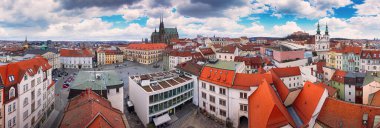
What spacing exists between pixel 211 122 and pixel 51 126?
2576 cm

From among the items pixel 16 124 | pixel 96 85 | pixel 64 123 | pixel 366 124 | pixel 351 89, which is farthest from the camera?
pixel 351 89

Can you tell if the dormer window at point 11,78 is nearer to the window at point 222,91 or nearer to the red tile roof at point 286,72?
the window at point 222,91

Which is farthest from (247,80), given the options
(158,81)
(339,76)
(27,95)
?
(27,95)

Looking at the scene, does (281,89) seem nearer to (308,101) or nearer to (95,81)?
(308,101)

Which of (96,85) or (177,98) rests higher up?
(96,85)

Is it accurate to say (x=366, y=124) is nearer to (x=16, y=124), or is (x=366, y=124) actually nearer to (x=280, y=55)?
(x=16, y=124)

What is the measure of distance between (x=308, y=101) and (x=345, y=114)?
4.52 m

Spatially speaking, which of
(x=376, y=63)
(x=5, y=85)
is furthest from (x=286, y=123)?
(x=376, y=63)

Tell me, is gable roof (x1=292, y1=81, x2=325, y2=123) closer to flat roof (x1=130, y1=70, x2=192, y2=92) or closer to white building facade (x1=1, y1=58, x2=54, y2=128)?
flat roof (x1=130, y1=70, x2=192, y2=92)

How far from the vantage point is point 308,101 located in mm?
32469

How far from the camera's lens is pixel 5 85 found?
29.9 metres

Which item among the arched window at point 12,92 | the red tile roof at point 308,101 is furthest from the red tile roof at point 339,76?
the arched window at point 12,92

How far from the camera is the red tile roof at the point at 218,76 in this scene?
144 feet

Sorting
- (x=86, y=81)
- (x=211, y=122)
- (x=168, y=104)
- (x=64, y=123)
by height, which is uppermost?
(x=86, y=81)
